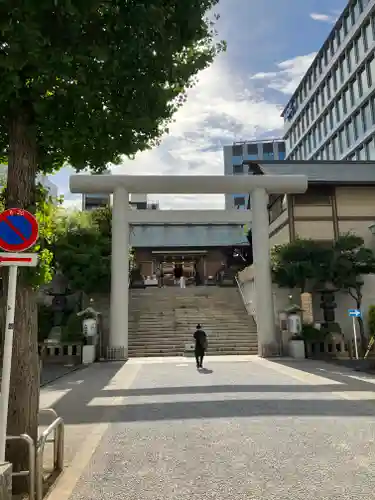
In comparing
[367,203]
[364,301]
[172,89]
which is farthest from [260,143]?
[172,89]

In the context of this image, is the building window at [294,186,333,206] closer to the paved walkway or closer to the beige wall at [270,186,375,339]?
the beige wall at [270,186,375,339]

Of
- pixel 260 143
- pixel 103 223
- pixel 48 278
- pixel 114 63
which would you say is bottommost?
pixel 48 278

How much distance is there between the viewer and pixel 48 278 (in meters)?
4.83

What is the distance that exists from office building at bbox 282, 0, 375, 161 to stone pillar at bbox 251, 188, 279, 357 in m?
21.7

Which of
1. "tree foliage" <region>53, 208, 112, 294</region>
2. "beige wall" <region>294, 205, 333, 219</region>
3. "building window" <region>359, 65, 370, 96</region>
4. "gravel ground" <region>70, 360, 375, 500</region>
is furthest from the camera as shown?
"building window" <region>359, 65, 370, 96</region>

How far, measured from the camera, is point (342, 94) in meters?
43.5

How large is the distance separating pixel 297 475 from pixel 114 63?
15.2ft

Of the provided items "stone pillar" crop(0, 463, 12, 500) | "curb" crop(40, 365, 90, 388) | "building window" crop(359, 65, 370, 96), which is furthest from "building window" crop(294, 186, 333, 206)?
"stone pillar" crop(0, 463, 12, 500)

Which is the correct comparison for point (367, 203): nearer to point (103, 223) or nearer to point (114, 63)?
point (103, 223)

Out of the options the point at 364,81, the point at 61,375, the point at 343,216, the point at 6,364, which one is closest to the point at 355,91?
Answer: the point at 364,81

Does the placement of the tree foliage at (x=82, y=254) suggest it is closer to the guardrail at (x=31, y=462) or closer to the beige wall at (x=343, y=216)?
the beige wall at (x=343, y=216)

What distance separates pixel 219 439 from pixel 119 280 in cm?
1461

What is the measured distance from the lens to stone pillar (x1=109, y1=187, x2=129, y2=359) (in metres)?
19.7

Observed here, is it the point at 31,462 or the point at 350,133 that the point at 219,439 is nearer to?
the point at 31,462
